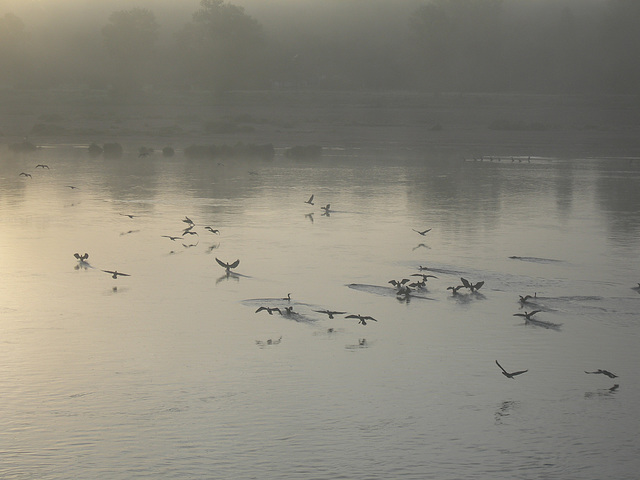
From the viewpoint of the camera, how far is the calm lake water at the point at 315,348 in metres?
7.10

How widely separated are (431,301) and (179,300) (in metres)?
2.96

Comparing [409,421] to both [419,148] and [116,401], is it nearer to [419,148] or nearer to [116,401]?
[116,401]

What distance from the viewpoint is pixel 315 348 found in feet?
31.3

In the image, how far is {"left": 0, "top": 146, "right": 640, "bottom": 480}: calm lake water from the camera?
710 cm

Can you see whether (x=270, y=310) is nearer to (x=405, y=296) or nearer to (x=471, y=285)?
(x=405, y=296)

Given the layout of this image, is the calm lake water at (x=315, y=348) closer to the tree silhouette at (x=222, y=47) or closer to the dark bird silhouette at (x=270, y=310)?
the dark bird silhouette at (x=270, y=310)

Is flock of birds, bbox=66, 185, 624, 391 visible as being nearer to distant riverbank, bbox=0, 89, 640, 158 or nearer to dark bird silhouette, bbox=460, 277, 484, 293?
dark bird silhouette, bbox=460, 277, 484, 293

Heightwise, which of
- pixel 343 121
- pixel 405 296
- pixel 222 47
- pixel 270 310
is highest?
pixel 222 47

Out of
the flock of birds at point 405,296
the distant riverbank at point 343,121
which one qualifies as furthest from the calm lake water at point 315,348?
the distant riverbank at point 343,121

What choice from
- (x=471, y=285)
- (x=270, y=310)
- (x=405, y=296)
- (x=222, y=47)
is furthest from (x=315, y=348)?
(x=222, y=47)

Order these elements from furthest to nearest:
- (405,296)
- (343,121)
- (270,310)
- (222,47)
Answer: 1. (222,47)
2. (343,121)
3. (405,296)
4. (270,310)

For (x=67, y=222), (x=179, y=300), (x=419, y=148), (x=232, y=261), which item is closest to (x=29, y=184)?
(x=67, y=222)

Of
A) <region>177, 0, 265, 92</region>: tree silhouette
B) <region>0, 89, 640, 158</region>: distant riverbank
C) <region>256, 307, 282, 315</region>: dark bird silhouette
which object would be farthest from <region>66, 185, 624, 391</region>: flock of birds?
<region>177, 0, 265, 92</region>: tree silhouette

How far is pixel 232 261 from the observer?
46.4 feet
